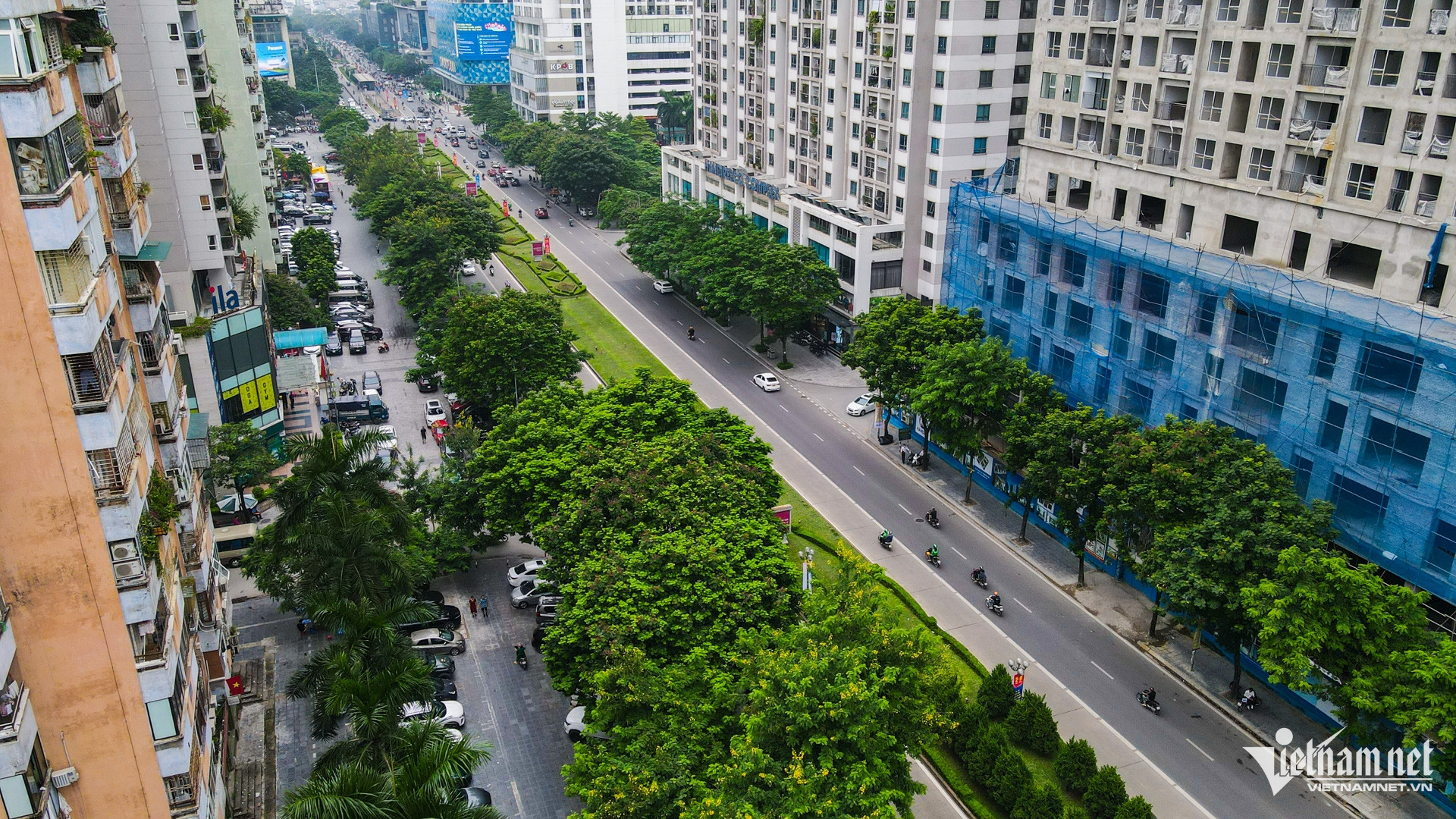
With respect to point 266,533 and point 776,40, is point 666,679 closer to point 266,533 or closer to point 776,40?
point 266,533

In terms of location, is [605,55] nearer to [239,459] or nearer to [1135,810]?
[239,459]

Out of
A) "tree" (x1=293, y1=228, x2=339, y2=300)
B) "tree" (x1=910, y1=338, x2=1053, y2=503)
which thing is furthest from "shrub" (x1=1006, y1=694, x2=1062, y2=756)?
"tree" (x1=293, y1=228, x2=339, y2=300)

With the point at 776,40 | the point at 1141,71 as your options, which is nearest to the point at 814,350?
the point at 776,40

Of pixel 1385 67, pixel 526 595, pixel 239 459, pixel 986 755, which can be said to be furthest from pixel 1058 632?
pixel 239 459

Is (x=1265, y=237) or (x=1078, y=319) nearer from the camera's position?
(x=1265, y=237)

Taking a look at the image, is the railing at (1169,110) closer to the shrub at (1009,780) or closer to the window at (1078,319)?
the window at (1078,319)
